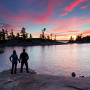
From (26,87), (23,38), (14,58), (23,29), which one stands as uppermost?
(23,29)

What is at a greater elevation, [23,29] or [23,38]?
[23,29]

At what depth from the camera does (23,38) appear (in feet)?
445

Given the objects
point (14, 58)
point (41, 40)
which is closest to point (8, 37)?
point (41, 40)

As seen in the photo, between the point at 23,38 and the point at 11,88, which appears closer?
the point at 11,88

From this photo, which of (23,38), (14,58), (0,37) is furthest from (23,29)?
(14,58)

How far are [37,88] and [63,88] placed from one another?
5.66 ft

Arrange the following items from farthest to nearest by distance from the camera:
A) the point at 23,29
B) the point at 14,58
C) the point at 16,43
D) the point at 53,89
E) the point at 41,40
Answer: the point at 41,40 < the point at 23,29 < the point at 16,43 < the point at 14,58 < the point at 53,89

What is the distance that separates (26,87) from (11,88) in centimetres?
99

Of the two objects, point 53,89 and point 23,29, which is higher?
point 23,29

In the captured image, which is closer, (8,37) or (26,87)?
(26,87)

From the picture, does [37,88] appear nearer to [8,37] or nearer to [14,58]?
[14,58]

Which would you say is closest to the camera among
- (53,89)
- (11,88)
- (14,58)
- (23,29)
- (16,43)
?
(53,89)

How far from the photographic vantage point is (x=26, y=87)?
253 inches

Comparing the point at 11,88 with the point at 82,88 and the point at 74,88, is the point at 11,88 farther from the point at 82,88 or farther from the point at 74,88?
the point at 82,88
